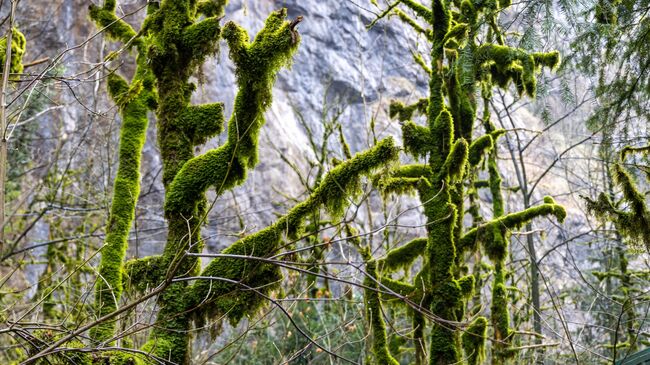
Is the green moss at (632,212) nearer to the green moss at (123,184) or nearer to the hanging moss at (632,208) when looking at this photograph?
the hanging moss at (632,208)

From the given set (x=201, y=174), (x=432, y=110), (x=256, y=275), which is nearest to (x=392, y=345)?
(x=432, y=110)

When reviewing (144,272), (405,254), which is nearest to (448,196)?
(405,254)

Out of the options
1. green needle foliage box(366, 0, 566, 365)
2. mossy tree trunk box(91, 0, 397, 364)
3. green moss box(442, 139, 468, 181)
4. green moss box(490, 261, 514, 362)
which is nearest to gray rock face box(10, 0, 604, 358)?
green moss box(490, 261, 514, 362)

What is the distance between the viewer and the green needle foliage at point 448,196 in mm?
5973

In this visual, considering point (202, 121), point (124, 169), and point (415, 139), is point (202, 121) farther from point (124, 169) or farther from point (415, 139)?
point (415, 139)

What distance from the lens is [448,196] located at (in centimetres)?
627

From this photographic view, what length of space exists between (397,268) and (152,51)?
405 cm

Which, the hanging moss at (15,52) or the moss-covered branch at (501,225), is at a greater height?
the hanging moss at (15,52)

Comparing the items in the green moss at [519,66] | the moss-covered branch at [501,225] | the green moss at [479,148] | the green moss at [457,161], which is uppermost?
the green moss at [519,66]

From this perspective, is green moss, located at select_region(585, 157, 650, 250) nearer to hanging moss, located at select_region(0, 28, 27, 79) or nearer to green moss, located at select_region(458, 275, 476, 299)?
green moss, located at select_region(458, 275, 476, 299)

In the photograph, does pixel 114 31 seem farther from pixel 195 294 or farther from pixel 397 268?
pixel 397 268

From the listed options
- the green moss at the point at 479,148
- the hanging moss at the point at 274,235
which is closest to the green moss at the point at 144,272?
the hanging moss at the point at 274,235

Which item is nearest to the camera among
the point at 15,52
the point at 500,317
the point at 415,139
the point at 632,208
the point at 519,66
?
the point at 15,52

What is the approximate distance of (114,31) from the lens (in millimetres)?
6145
